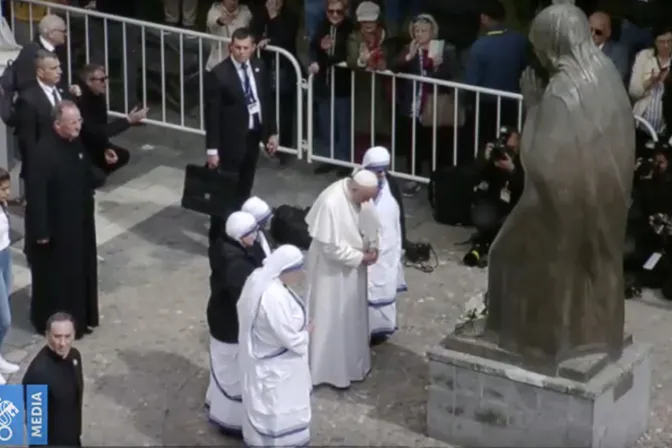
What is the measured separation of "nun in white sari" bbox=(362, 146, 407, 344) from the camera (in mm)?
13609

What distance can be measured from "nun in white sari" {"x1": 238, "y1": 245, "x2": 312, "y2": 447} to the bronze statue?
125cm

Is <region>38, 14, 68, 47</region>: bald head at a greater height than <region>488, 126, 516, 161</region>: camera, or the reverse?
<region>38, 14, 68, 47</region>: bald head

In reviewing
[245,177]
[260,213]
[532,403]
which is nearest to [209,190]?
[245,177]

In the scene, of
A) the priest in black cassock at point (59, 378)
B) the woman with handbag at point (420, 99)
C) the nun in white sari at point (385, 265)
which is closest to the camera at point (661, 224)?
the nun in white sari at point (385, 265)

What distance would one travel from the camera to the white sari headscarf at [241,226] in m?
12.2

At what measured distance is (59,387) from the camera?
38.2 feet

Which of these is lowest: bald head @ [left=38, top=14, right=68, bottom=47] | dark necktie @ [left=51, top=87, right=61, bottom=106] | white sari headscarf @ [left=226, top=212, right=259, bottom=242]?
white sari headscarf @ [left=226, top=212, right=259, bottom=242]

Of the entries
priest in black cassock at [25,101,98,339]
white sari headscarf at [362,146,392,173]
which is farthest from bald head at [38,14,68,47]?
white sari headscarf at [362,146,392,173]

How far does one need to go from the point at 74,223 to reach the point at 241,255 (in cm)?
206

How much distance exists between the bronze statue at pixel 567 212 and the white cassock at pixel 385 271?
5.96 ft

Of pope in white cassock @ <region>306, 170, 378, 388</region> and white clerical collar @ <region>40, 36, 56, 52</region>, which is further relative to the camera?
white clerical collar @ <region>40, 36, 56, 52</region>

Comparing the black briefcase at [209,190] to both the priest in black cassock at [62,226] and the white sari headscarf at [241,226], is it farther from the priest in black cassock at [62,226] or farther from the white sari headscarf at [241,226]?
the white sari headscarf at [241,226]

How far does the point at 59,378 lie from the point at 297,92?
5.86m

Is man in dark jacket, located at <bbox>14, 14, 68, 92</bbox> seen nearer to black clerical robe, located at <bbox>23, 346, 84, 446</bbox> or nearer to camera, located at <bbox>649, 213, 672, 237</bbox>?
black clerical robe, located at <bbox>23, 346, 84, 446</bbox>
